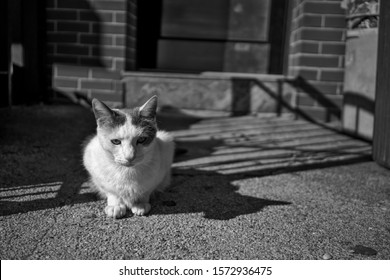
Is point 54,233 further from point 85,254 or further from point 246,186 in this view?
point 246,186

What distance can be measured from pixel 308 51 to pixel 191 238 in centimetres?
477

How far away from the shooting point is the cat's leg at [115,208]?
2244 millimetres

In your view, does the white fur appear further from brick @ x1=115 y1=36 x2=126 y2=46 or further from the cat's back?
brick @ x1=115 y1=36 x2=126 y2=46

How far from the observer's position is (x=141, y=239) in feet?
6.48

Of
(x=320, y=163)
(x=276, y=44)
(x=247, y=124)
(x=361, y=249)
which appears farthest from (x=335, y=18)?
(x=361, y=249)

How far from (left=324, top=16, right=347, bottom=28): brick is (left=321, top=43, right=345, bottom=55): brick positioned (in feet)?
1.00

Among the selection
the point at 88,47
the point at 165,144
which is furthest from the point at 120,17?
the point at 165,144

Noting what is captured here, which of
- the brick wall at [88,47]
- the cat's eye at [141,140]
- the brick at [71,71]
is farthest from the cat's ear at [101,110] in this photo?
the brick at [71,71]

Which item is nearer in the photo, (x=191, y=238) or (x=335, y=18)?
(x=191, y=238)

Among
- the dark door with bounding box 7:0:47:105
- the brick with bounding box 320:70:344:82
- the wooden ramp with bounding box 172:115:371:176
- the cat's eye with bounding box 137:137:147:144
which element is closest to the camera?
the cat's eye with bounding box 137:137:147:144

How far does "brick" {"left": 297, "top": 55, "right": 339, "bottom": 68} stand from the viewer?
19.2 ft

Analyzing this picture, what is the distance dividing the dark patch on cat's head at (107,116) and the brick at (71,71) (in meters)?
4.14

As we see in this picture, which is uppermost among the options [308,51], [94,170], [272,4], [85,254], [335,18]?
[272,4]

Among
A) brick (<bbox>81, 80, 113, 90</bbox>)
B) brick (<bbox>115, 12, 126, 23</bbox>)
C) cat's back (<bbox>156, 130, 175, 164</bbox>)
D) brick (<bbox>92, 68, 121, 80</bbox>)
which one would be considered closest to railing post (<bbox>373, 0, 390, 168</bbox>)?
cat's back (<bbox>156, 130, 175, 164</bbox>)
